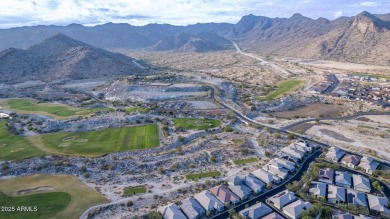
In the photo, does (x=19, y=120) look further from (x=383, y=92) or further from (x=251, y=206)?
(x=383, y=92)

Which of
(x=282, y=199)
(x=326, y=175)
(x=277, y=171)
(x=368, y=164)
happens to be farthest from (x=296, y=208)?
(x=368, y=164)

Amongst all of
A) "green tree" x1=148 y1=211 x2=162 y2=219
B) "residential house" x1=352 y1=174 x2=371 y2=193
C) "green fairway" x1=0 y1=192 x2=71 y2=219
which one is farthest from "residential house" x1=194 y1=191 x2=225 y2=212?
"residential house" x1=352 y1=174 x2=371 y2=193

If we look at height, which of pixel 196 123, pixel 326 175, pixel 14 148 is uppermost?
pixel 196 123

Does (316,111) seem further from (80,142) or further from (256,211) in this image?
(80,142)

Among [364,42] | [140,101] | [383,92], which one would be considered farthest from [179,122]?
[364,42]

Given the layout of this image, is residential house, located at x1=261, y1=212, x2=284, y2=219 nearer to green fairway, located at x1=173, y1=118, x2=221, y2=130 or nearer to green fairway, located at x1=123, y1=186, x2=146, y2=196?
green fairway, located at x1=123, y1=186, x2=146, y2=196

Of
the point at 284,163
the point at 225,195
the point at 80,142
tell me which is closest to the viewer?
the point at 225,195

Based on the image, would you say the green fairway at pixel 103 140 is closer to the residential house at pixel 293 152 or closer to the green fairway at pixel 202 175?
the green fairway at pixel 202 175
